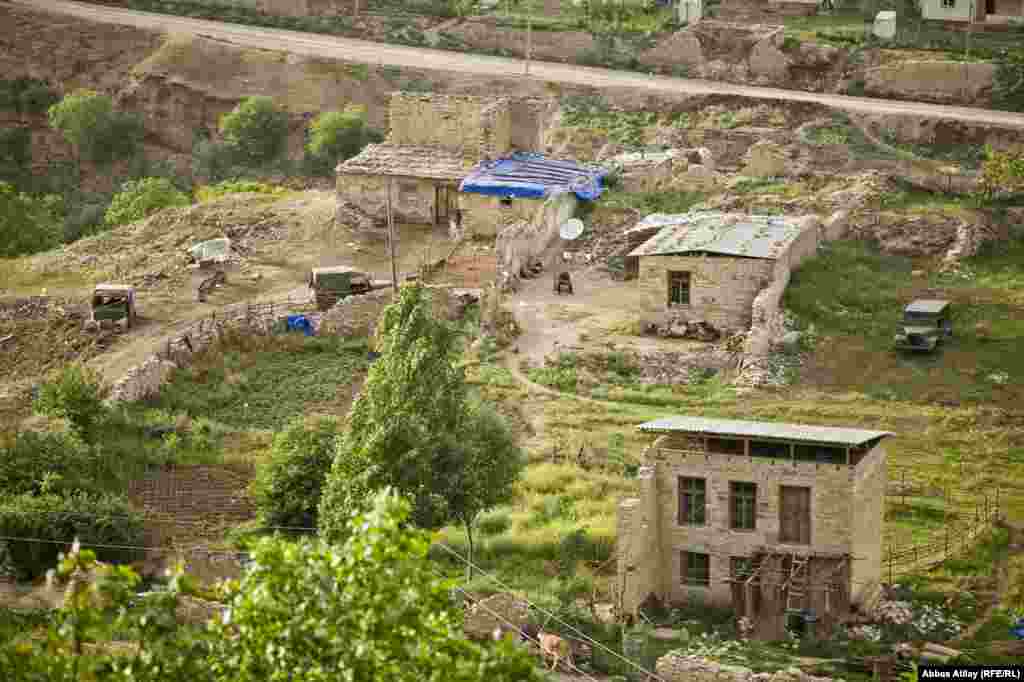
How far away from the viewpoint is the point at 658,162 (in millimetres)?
62594

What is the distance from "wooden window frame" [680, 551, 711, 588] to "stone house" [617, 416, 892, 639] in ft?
0.05

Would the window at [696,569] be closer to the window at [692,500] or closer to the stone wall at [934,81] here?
the window at [692,500]

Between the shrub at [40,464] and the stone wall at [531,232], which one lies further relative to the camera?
the stone wall at [531,232]

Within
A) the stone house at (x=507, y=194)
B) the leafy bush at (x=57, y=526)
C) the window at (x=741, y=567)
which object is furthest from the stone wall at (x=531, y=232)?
the window at (x=741, y=567)

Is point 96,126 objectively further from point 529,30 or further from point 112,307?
point 112,307

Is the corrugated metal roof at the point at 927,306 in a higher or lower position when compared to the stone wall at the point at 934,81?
lower

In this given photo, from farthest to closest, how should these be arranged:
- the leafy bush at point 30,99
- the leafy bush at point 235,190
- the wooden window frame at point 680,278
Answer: the leafy bush at point 30,99, the leafy bush at point 235,190, the wooden window frame at point 680,278

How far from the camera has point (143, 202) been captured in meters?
65.4

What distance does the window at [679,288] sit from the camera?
50688 millimetres

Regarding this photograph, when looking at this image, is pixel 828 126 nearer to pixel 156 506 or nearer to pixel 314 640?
pixel 156 506

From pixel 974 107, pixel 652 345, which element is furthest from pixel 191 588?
pixel 974 107

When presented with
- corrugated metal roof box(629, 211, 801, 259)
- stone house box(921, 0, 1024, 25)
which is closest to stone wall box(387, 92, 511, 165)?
corrugated metal roof box(629, 211, 801, 259)

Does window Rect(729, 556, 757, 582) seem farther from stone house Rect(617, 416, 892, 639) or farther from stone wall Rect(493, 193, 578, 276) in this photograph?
stone wall Rect(493, 193, 578, 276)

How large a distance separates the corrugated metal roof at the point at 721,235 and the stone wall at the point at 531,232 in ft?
7.14
